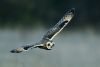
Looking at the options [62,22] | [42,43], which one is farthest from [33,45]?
[62,22]

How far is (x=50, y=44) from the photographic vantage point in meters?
57.5

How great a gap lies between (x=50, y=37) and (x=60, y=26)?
3.31 metres

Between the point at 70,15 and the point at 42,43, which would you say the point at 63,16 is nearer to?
the point at 70,15

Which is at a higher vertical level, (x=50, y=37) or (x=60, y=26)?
(x=60, y=26)

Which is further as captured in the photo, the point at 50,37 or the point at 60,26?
the point at 60,26

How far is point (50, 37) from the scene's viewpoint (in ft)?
194

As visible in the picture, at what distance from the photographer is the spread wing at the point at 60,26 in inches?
2341

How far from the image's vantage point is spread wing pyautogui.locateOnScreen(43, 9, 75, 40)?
59463 millimetres

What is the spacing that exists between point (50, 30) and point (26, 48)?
266 inches

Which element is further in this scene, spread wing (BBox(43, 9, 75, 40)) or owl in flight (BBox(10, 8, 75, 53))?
spread wing (BBox(43, 9, 75, 40))

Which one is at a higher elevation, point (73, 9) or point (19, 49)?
point (73, 9)

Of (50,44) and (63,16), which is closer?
(50,44)

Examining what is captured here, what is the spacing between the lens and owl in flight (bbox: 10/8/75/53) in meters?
56.6

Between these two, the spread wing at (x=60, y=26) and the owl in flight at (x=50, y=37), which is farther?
the spread wing at (x=60, y=26)
